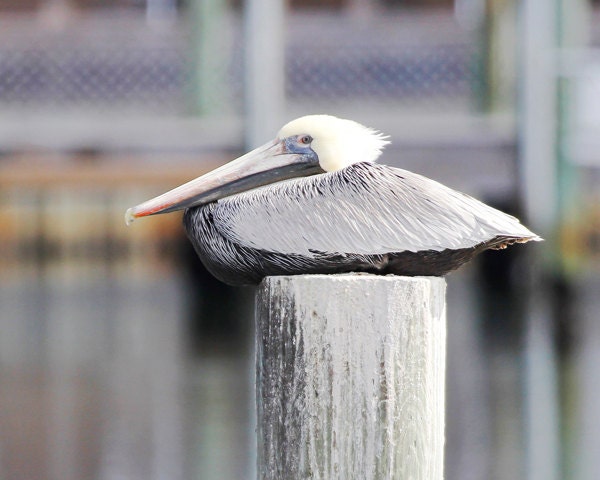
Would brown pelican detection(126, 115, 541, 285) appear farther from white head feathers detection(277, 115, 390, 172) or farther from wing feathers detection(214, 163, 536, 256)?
white head feathers detection(277, 115, 390, 172)

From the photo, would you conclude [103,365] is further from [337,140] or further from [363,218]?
[363,218]

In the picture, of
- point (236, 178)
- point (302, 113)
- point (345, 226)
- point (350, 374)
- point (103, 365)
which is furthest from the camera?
point (302, 113)

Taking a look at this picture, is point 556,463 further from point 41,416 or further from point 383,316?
point 383,316

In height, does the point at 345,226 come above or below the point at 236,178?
below

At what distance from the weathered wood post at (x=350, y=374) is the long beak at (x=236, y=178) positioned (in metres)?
0.31

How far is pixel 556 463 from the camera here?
15.4 feet

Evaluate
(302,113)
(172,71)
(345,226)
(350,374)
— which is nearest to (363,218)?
(345,226)

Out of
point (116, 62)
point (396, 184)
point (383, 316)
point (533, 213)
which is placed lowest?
point (383, 316)

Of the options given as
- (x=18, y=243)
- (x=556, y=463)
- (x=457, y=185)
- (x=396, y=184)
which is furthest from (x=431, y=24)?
(x=396, y=184)

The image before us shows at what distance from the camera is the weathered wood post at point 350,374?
1.99 m

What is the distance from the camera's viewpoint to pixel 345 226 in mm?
2107

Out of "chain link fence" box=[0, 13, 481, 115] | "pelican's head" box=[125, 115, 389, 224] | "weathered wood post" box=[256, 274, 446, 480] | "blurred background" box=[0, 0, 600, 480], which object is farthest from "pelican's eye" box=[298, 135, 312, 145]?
"chain link fence" box=[0, 13, 481, 115]

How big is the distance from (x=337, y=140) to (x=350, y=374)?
59 centimetres

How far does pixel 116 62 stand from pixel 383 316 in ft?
25.1
